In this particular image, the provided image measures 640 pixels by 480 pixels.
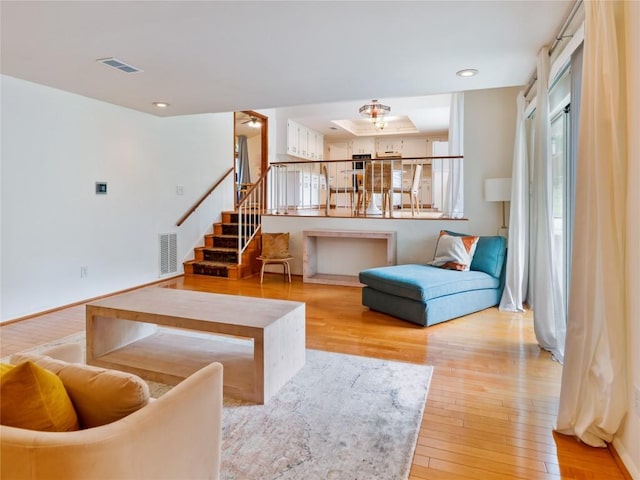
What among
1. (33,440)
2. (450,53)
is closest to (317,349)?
(33,440)

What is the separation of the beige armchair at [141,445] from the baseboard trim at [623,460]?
5.63ft

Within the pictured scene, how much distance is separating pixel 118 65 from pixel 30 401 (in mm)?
3285

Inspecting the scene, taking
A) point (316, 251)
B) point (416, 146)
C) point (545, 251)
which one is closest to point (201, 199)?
point (316, 251)

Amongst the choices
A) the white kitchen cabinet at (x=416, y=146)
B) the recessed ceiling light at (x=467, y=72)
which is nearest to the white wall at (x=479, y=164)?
the recessed ceiling light at (x=467, y=72)

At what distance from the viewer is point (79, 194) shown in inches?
178

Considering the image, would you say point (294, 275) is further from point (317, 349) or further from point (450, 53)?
point (450, 53)

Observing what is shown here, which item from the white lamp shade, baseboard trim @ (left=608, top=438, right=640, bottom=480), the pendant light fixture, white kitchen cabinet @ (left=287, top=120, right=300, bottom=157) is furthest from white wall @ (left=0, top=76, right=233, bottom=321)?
baseboard trim @ (left=608, top=438, right=640, bottom=480)

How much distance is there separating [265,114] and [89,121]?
4.50 m

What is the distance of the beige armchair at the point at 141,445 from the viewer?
35.1 inches

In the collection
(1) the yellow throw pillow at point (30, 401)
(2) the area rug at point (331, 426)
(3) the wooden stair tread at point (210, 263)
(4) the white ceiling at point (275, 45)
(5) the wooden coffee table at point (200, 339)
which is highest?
(4) the white ceiling at point (275, 45)

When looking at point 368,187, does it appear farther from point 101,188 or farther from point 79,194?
point 79,194

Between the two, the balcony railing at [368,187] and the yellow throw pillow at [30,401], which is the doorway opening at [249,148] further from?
the yellow throw pillow at [30,401]

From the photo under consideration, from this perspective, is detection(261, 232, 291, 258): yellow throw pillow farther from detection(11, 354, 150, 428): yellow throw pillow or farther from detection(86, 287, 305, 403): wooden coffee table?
detection(11, 354, 150, 428): yellow throw pillow

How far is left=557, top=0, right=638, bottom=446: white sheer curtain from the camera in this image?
1.78m
